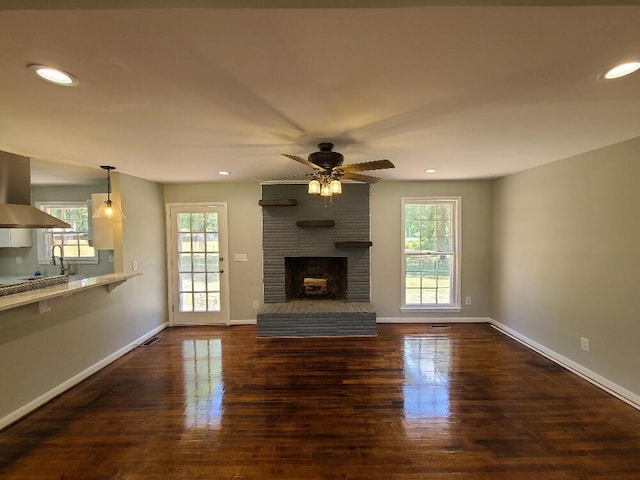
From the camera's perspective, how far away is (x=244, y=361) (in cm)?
352

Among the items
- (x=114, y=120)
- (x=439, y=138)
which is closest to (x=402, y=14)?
(x=439, y=138)

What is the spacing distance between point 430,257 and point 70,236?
224 inches

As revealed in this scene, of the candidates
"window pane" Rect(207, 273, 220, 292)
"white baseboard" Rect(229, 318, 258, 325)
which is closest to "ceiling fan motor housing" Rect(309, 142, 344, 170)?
"window pane" Rect(207, 273, 220, 292)

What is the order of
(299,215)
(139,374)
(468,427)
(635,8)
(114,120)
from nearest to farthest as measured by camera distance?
1. (635,8)
2. (114,120)
3. (468,427)
4. (139,374)
5. (299,215)

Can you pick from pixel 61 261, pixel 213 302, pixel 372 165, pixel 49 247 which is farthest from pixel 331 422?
pixel 49 247

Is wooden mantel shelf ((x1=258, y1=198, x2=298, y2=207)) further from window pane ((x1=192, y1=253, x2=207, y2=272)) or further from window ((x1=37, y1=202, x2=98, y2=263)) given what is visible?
window ((x1=37, y1=202, x2=98, y2=263))

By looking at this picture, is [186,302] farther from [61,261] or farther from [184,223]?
[61,261]

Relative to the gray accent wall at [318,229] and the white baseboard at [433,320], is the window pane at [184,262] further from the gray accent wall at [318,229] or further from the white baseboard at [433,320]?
the white baseboard at [433,320]

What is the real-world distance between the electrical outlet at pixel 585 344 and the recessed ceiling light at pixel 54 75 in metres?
4.64

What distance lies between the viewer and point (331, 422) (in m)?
2.38

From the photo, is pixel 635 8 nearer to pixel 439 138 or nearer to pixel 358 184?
pixel 439 138

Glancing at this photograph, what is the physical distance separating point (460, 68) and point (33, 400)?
407 cm

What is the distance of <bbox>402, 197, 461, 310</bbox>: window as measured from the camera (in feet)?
16.0

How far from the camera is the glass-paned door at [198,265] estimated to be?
485cm
